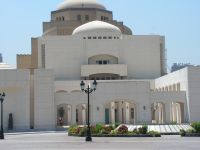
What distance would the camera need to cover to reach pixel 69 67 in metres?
66.9

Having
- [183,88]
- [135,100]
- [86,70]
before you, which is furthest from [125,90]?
[86,70]

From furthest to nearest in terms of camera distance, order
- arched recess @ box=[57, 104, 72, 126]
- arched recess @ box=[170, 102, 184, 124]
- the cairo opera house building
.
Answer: arched recess @ box=[57, 104, 72, 126], arched recess @ box=[170, 102, 184, 124], the cairo opera house building

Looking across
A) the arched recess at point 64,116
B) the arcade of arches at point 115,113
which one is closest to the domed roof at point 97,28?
the arcade of arches at point 115,113

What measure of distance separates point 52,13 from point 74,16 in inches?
153

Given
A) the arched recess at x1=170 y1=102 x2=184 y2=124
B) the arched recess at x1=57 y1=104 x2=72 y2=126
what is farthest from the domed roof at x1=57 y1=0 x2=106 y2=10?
the arched recess at x1=170 y1=102 x2=184 y2=124

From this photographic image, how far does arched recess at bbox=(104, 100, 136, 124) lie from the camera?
2406 inches

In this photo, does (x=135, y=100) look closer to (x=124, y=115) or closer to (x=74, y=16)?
(x=124, y=115)

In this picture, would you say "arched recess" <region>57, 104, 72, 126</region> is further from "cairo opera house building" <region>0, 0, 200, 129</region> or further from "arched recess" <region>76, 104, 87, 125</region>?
"arched recess" <region>76, 104, 87, 125</region>

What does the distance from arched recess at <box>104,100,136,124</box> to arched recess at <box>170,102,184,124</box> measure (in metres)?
4.61

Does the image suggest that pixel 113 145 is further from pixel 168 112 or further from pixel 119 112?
pixel 119 112

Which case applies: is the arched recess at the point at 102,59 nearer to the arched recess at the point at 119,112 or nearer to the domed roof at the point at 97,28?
the domed roof at the point at 97,28

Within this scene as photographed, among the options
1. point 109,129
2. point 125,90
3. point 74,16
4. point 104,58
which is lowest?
point 109,129

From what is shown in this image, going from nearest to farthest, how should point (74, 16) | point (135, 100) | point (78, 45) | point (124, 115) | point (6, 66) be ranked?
1. point (135, 100)
2. point (6, 66)
3. point (124, 115)
4. point (78, 45)
5. point (74, 16)

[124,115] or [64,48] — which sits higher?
[64,48]
